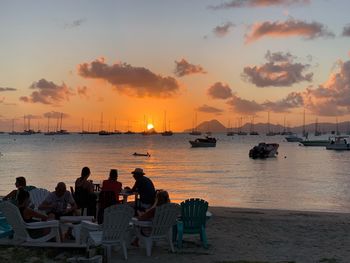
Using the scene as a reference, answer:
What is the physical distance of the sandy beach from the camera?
9.23 meters

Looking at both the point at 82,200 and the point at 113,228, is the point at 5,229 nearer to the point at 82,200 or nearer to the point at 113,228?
the point at 82,200

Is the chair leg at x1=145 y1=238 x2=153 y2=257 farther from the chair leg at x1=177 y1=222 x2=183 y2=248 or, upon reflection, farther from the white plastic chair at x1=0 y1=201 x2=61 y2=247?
the white plastic chair at x1=0 y1=201 x2=61 y2=247

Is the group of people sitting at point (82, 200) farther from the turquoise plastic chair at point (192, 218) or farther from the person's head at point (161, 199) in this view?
the turquoise plastic chair at point (192, 218)

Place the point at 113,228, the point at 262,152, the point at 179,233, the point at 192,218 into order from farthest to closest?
1. the point at 262,152
2. the point at 192,218
3. the point at 179,233
4. the point at 113,228

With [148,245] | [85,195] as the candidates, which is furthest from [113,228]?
[85,195]

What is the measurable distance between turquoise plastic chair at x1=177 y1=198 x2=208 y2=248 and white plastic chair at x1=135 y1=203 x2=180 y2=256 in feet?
1.39

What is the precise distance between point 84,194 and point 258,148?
7120 cm

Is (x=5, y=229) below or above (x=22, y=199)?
below

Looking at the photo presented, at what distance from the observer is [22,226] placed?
925 cm

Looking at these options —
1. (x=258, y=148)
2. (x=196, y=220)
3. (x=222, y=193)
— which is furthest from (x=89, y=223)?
(x=258, y=148)

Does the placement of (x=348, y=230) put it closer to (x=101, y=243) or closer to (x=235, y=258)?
(x=235, y=258)

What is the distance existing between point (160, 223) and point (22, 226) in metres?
2.67

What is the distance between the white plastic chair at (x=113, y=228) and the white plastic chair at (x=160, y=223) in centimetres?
66

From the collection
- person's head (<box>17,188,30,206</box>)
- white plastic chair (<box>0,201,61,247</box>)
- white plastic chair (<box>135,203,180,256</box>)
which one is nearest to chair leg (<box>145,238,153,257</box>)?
white plastic chair (<box>135,203,180,256</box>)
